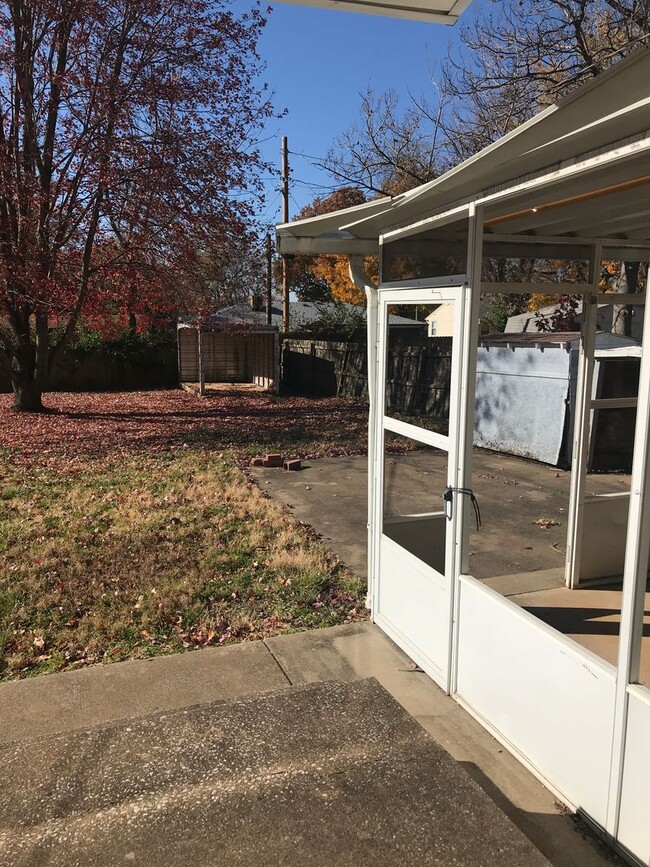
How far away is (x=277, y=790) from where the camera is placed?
2.29 metres

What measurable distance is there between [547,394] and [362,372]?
8194mm

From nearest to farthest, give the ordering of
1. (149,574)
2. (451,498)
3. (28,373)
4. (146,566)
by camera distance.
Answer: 1. (451,498)
2. (149,574)
3. (146,566)
4. (28,373)

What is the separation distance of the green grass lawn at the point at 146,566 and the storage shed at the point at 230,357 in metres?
11.2

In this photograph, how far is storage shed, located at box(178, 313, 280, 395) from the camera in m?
20.5

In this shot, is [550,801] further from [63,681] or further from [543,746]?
[63,681]

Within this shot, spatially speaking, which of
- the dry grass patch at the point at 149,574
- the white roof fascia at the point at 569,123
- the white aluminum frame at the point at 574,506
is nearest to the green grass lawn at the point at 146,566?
the dry grass patch at the point at 149,574

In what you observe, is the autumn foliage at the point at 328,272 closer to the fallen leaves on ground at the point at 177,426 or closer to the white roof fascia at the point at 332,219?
the fallen leaves on ground at the point at 177,426

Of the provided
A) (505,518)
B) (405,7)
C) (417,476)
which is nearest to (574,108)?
(405,7)

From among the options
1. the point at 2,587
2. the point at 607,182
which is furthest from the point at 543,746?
the point at 2,587

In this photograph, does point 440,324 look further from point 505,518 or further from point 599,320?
point 599,320

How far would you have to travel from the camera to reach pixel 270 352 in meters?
21.4

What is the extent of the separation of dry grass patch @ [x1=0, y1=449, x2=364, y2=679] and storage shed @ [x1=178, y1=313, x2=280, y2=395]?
12058 mm

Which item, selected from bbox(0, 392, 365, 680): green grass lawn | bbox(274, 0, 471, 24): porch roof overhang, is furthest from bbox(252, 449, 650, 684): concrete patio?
bbox(274, 0, 471, 24): porch roof overhang

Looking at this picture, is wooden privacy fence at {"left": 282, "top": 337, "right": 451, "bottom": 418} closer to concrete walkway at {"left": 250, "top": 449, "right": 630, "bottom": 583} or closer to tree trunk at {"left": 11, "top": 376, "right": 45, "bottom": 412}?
concrete walkway at {"left": 250, "top": 449, "right": 630, "bottom": 583}
